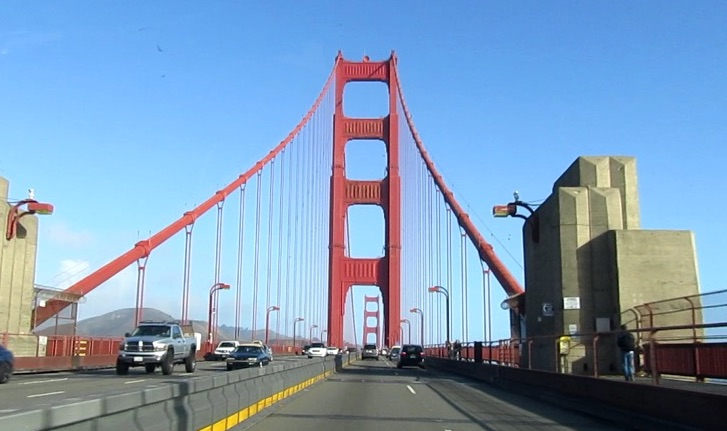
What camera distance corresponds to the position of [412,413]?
1506cm

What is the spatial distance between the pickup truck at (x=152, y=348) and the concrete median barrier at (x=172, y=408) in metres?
10.7

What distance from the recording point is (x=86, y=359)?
35.2 m

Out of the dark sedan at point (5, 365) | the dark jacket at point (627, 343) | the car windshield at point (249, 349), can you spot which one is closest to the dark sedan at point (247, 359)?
the car windshield at point (249, 349)

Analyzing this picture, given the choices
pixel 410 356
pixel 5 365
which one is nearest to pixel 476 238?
pixel 410 356

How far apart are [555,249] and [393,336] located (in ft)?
172

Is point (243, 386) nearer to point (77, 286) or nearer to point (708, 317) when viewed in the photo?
point (708, 317)

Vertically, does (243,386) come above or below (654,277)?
below

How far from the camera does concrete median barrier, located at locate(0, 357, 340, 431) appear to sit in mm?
5457

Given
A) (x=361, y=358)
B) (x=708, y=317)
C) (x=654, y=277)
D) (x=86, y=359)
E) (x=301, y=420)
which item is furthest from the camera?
(x=361, y=358)

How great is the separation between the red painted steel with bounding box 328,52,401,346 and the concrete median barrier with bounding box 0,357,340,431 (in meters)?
61.2

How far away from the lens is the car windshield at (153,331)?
90.5 ft

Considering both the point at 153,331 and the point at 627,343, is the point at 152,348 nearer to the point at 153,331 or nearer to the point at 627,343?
the point at 153,331

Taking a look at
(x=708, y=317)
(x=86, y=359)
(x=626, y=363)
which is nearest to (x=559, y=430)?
(x=626, y=363)

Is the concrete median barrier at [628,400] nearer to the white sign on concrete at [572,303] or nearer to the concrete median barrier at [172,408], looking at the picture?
the white sign on concrete at [572,303]
